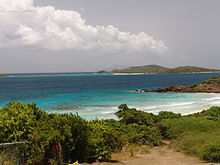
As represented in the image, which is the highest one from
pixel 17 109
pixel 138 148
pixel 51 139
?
pixel 17 109

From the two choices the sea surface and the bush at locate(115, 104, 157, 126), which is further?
the sea surface

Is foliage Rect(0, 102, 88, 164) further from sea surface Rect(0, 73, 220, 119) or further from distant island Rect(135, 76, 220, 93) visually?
distant island Rect(135, 76, 220, 93)

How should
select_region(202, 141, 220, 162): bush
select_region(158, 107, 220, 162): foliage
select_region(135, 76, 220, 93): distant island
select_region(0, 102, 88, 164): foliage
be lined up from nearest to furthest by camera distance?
select_region(0, 102, 88, 164): foliage < select_region(202, 141, 220, 162): bush < select_region(158, 107, 220, 162): foliage < select_region(135, 76, 220, 93): distant island

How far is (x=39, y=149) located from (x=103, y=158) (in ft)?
11.9

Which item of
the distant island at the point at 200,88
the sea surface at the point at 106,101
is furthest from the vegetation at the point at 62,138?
the distant island at the point at 200,88

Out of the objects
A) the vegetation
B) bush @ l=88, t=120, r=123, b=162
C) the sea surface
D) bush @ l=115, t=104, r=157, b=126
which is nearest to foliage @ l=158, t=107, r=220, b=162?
the vegetation

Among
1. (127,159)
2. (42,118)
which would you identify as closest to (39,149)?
(42,118)

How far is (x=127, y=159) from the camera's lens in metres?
12.3

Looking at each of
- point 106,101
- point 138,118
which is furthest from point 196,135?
point 106,101

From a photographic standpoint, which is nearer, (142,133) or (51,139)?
(51,139)

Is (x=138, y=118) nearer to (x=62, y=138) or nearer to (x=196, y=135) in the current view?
(x=196, y=135)

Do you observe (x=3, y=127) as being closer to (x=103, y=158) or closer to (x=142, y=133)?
(x=103, y=158)

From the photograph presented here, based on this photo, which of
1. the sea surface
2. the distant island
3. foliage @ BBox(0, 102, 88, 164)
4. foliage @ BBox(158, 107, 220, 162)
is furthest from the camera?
the distant island

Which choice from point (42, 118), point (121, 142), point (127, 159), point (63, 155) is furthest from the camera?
point (121, 142)
